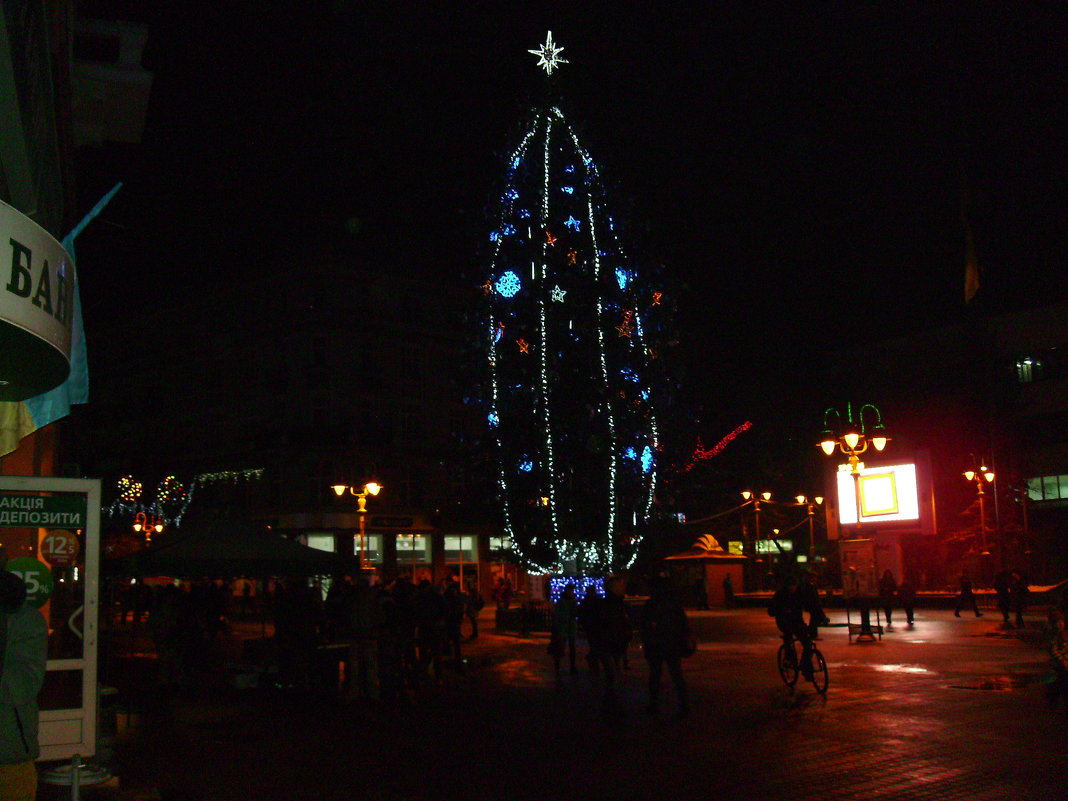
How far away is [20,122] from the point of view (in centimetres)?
673

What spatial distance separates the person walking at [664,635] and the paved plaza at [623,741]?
464 mm

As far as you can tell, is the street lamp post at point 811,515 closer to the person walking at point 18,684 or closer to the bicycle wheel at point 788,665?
the bicycle wheel at point 788,665

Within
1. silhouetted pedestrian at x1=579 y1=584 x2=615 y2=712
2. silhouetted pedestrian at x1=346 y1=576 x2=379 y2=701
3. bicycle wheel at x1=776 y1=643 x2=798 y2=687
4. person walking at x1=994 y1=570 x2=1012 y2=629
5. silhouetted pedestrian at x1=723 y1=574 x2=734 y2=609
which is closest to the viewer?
silhouetted pedestrian at x1=579 y1=584 x2=615 y2=712

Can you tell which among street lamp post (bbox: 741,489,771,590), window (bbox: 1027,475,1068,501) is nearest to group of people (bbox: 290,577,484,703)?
street lamp post (bbox: 741,489,771,590)

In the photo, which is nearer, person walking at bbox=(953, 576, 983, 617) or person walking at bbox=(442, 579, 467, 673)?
person walking at bbox=(442, 579, 467, 673)

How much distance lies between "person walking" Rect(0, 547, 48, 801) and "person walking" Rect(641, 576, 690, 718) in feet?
30.9

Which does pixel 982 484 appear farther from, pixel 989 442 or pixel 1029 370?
pixel 1029 370

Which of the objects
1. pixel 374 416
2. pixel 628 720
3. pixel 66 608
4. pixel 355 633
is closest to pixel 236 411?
pixel 374 416

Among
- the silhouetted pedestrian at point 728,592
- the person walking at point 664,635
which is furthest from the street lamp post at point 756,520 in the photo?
the person walking at point 664,635

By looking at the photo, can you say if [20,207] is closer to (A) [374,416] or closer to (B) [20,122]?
(B) [20,122]

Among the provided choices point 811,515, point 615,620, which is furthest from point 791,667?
point 811,515

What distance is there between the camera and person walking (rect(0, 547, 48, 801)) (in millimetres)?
5359

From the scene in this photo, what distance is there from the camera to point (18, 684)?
541cm

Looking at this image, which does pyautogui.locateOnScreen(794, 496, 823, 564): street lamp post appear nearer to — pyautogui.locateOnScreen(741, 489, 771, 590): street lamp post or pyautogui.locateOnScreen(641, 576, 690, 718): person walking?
pyautogui.locateOnScreen(741, 489, 771, 590): street lamp post
